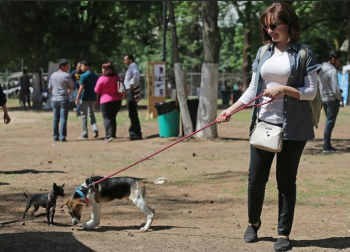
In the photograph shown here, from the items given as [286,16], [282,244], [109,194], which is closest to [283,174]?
[282,244]

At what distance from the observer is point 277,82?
554 cm

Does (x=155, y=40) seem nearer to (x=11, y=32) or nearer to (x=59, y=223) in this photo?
(x=11, y=32)

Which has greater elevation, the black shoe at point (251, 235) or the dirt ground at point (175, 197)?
the black shoe at point (251, 235)

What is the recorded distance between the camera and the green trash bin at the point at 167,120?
16.5 metres

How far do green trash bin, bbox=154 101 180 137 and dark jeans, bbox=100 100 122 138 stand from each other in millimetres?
1060

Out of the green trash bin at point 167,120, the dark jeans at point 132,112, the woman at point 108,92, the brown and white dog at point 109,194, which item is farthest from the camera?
the green trash bin at point 167,120

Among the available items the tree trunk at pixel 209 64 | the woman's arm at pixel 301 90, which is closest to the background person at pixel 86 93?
the tree trunk at pixel 209 64

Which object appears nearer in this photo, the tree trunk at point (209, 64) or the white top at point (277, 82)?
the white top at point (277, 82)

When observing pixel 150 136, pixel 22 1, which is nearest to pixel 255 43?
pixel 22 1

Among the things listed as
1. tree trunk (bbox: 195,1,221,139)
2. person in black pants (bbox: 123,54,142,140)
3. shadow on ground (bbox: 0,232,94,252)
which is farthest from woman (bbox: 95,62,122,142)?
shadow on ground (bbox: 0,232,94,252)

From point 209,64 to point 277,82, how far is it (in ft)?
31.9

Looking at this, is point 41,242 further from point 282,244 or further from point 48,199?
point 282,244

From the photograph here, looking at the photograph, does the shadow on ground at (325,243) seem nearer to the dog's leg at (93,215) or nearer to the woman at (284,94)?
the woman at (284,94)

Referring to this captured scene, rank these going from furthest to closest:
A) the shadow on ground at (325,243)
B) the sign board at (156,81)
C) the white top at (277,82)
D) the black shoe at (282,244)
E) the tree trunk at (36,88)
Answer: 1. the tree trunk at (36,88)
2. the sign board at (156,81)
3. the shadow on ground at (325,243)
4. the black shoe at (282,244)
5. the white top at (277,82)
